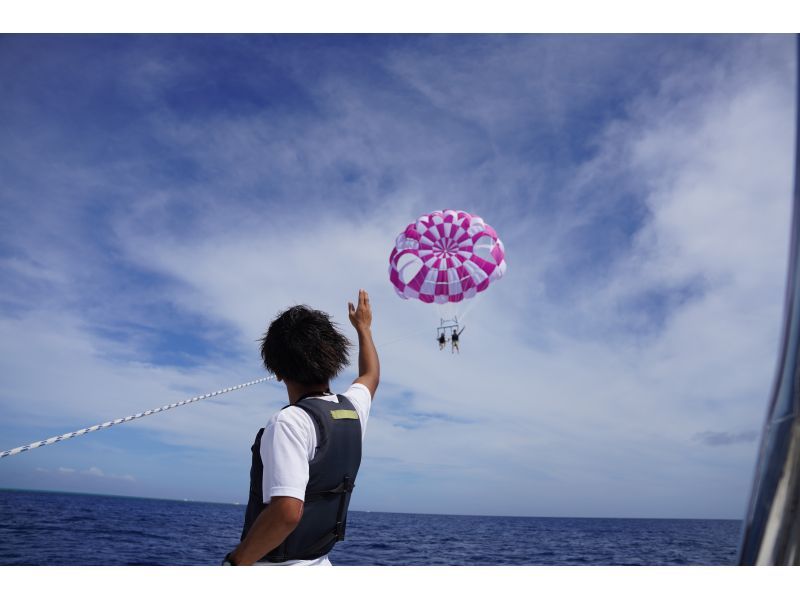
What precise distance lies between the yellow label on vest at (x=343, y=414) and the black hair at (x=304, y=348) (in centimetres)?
17

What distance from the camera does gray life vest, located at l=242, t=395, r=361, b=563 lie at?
1.92 metres

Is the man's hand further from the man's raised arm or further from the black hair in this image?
the black hair

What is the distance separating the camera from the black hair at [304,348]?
214 cm

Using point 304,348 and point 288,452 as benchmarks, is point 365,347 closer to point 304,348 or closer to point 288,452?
point 304,348

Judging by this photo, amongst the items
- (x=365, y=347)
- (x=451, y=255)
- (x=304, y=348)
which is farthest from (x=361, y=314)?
(x=451, y=255)

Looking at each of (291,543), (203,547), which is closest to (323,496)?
(291,543)

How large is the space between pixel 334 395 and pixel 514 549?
52255 mm

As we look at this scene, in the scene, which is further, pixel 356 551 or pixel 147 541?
pixel 147 541

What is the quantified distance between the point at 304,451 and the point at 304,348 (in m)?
0.47

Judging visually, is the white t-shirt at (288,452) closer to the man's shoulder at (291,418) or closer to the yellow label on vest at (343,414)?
the man's shoulder at (291,418)

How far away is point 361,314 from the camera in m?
2.77
